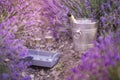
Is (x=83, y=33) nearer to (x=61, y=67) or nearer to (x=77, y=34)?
(x=77, y=34)

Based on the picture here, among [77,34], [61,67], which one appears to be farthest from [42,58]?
[77,34]

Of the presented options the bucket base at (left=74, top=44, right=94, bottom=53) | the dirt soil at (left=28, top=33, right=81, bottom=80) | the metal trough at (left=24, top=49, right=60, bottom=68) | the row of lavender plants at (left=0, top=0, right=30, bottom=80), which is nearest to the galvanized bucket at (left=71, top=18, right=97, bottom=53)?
the bucket base at (left=74, top=44, right=94, bottom=53)

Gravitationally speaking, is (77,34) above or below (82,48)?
above

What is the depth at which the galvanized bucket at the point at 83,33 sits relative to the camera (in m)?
3.90

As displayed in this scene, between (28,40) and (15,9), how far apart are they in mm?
495

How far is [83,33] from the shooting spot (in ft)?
12.9

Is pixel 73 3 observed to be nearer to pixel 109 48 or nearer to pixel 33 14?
pixel 33 14

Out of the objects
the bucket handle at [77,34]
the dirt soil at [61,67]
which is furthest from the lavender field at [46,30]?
the bucket handle at [77,34]

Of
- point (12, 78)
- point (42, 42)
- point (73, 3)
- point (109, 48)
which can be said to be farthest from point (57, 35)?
point (109, 48)

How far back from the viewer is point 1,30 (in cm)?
308

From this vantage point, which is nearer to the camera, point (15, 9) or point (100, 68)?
point (100, 68)

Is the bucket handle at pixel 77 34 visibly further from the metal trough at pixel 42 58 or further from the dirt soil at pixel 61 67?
the metal trough at pixel 42 58

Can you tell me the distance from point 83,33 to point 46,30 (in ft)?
2.83

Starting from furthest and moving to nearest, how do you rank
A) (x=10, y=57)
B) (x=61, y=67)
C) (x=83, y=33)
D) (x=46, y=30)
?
(x=46, y=30) < (x=83, y=33) < (x=61, y=67) < (x=10, y=57)
